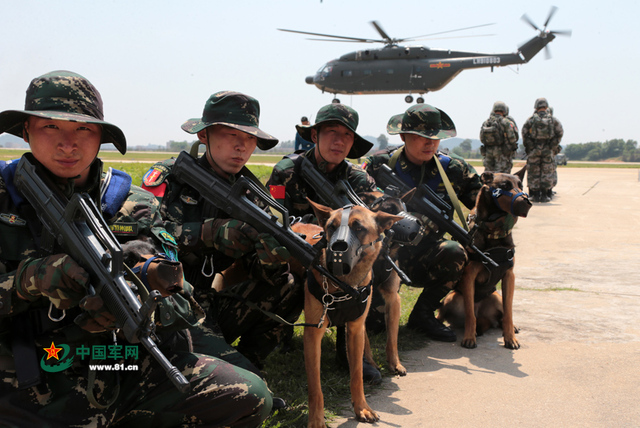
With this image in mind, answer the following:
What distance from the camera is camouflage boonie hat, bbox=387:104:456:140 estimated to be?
5.23 meters

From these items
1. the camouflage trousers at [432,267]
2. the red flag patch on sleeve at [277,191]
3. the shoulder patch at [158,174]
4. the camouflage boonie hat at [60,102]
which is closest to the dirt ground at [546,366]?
the camouflage trousers at [432,267]

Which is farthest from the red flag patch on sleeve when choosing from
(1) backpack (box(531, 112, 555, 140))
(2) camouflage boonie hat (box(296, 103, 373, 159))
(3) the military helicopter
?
(3) the military helicopter

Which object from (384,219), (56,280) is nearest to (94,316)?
(56,280)

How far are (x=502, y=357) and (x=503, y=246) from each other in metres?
1.11

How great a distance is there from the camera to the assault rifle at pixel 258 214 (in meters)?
3.50

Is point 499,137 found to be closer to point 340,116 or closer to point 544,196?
point 544,196

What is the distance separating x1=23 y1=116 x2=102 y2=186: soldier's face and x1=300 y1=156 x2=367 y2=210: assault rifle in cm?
224

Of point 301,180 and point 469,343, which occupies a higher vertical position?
point 301,180

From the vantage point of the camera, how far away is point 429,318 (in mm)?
5469

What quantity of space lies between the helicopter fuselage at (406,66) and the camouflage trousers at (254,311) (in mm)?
36621

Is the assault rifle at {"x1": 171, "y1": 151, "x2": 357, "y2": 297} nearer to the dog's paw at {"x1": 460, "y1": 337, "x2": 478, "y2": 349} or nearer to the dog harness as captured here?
the dog harness

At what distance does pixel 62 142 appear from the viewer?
96.8 inches

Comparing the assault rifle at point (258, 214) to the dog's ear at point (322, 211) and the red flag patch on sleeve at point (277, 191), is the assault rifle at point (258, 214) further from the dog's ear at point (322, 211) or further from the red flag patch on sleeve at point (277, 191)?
the red flag patch on sleeve at point (277, 191)

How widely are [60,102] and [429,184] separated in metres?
3.89
